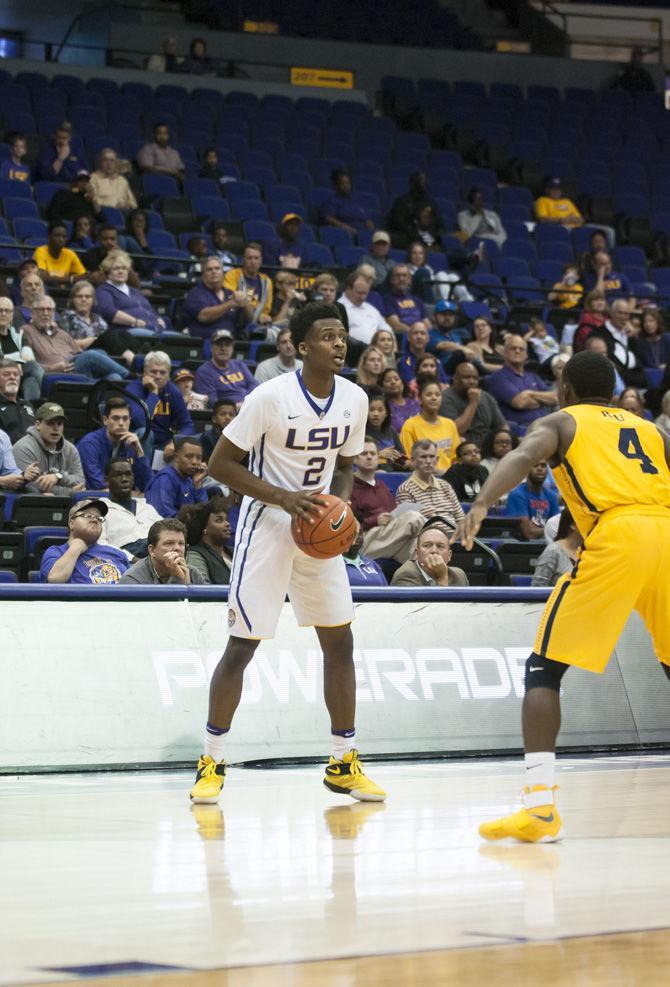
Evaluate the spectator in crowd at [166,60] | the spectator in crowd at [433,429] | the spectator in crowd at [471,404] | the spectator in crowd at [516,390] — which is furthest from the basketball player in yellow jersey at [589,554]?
the spectator in crowd at [166,60]

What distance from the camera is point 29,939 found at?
351cm

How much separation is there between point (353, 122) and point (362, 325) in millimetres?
8092

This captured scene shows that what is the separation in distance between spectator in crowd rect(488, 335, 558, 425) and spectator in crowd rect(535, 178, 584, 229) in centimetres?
777

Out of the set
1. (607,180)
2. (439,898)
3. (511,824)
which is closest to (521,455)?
(511,824)

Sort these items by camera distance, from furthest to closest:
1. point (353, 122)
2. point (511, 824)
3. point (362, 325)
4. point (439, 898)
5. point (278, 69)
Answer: point (278, 69), point (353, 122), point (362, 325), point (511, 824), point (439, 898)

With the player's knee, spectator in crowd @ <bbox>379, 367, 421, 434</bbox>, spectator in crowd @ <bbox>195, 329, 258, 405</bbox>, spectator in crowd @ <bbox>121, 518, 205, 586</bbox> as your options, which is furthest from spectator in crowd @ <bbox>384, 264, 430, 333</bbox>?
the player's knee

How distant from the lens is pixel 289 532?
6.58 m

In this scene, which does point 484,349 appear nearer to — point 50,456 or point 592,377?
point 50,456

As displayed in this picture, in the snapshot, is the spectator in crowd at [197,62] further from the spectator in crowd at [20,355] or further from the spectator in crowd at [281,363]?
the spectator in crowd at [20,355]

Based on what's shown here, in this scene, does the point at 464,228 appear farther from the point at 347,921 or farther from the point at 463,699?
the point at 347,921

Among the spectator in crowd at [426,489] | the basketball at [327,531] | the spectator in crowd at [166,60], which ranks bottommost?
the spectator in crowd at [426,489]

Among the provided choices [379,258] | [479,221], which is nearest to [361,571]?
[379,258]

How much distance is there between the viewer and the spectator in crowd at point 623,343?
1652 cm

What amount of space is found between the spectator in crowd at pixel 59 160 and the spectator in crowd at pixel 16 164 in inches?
9.9
